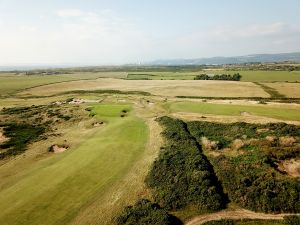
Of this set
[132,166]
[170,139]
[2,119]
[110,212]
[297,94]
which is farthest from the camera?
[297,94]

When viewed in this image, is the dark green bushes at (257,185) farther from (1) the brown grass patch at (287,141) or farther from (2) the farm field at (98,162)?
(1) the brown grass patch at (287,141)

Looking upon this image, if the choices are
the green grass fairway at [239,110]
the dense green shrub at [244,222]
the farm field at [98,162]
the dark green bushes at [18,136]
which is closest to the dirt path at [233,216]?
the farm field at [98,162]

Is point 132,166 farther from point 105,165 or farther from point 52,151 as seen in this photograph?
point 52,151

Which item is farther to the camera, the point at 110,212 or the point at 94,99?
the point at 94,99

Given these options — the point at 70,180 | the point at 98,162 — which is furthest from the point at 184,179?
the point at 70,180

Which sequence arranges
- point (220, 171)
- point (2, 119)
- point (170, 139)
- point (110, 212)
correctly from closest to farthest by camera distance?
point (110, 212), point (220, 171), point (170, 139), point (2, 119)

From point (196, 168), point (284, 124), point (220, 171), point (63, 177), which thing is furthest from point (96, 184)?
point (284, 124)
